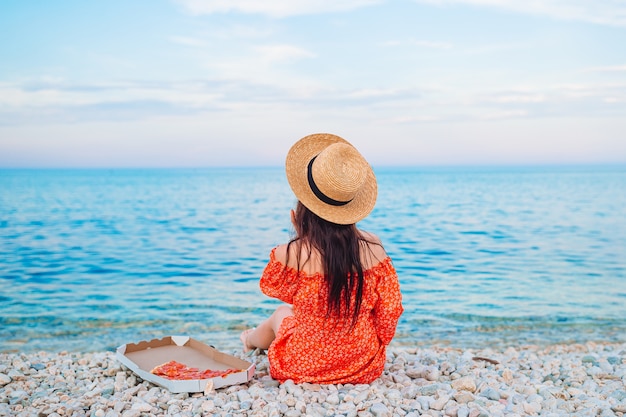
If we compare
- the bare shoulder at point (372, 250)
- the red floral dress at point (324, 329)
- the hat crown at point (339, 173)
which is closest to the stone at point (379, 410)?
the red floral dress at point (324, 329)

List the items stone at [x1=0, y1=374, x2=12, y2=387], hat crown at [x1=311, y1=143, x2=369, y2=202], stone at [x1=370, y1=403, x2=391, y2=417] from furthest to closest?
stone at [x1=0, y1=374, x2=12, y2=387] < hat crown at [x1=311, y1=143, x2=369, y2=202] < stone at [x1=370, y1=403, x2=391, y2=417]

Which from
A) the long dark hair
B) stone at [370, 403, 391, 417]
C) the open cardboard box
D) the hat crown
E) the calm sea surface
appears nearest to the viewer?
stone at [370, 403, 391, 417]

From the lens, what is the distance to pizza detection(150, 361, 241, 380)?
147 inches

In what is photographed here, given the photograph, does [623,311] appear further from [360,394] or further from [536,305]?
[360,394]

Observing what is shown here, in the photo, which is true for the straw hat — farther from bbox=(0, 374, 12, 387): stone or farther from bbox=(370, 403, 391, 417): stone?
bbox=(0, 374, 12, 387): stone

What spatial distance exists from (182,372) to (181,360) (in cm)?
42

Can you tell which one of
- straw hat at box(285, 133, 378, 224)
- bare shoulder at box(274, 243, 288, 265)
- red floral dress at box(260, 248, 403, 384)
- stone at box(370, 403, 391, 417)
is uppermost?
straw hat at box(285, 133, 378, 224)

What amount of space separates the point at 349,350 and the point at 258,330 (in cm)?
88

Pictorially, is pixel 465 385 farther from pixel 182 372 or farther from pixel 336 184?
pixel 182 372

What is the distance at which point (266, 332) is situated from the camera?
4188 mm

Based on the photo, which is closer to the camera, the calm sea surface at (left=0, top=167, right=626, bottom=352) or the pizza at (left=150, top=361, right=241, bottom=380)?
the pizza at (left=150, top=361, right=241, bottom=380)

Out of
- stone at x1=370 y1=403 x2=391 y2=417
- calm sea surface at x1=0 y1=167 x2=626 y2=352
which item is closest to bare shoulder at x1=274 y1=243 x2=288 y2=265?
stone at x1=370 y1=403 x2=391 y2=417

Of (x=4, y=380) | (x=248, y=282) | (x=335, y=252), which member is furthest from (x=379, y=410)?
(x=248, y=282)

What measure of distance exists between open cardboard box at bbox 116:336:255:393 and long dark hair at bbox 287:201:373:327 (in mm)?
780
